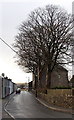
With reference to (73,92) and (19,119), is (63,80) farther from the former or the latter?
(19,119)

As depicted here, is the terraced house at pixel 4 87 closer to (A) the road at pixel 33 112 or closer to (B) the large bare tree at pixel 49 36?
(B) the large bare tree at pixel 49 36

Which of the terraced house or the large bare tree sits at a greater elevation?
the large bare tree

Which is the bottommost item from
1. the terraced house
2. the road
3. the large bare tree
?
the road

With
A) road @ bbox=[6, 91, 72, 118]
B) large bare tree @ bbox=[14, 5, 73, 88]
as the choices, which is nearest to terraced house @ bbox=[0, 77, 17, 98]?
large bare tree @ bbox=[14, 5, 73, 88]

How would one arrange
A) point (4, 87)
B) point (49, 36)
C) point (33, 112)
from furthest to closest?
point (4, 87)
point (49, 36)
point (33, 112)

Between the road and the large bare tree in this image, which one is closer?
the road

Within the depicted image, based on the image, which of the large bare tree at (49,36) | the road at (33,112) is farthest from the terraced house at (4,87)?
the road at (33,112)

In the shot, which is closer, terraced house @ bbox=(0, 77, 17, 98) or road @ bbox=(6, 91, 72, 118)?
road @ bbox=(6, 91, 72, 118)

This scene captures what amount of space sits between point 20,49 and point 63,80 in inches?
1548

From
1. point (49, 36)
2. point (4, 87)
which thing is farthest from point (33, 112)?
point (4, 87)

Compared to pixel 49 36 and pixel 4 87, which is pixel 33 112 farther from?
pixel 4 87

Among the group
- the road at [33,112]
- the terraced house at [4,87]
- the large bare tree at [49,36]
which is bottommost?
the road at [33,112]

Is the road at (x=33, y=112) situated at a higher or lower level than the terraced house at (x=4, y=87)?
lower

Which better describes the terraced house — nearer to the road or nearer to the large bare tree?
the large bare tree
